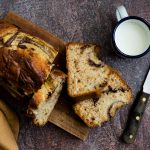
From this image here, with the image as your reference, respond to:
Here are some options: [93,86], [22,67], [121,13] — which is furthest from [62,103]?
[121,13]

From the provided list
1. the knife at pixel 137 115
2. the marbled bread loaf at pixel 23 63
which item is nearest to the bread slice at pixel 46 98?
the marbled bread loaf at pixel 23 63

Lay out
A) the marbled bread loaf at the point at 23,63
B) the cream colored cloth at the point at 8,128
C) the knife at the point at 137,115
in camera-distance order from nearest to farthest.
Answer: the marbled bread loaf at the point at 23,63, the cream colored cloth at the point at 8,128, the knife at the point at 137,115

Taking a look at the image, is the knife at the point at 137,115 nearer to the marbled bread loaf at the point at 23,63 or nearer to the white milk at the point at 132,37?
the white milk at the point at 132,37

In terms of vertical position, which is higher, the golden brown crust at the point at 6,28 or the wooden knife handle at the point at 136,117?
the golden brown crust at the point at 6,28

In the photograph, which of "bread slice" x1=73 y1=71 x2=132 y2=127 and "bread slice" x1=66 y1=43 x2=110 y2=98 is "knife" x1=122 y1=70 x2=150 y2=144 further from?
"bread slice" x1=66 y1=43 x2=110 y2=98

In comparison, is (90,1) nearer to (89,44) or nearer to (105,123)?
(89,44)
